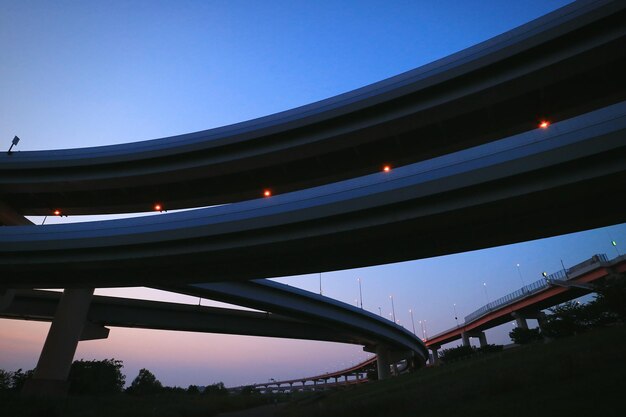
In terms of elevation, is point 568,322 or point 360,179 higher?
point 360,179

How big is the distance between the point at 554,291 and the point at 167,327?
5435 centimetres

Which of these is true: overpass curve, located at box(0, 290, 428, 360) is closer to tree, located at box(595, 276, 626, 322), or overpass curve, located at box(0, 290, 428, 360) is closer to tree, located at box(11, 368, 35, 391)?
tree, located at box(11, 368, 35, 391)

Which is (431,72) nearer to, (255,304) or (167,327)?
(255,304)

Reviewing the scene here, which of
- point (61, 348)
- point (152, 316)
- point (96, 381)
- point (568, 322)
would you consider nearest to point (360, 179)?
point (61, 348)

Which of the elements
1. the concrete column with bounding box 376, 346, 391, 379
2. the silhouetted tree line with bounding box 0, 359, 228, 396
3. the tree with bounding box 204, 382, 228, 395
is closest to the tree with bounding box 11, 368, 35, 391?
the silhouetted tree line with bounding box 0, 359, 228, 396

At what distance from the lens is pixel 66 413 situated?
52.2 ft

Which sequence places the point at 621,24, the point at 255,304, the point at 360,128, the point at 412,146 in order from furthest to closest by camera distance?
the point at 255,304 → the point at 412,146 → the point at 360,128 → the point at 621,24

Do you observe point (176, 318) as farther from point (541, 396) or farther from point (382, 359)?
point (541, 396)

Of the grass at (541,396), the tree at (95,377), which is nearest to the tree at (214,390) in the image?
the tree at (95,377)

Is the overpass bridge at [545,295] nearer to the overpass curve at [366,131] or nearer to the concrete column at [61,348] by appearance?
the overpass curve at [366,131]

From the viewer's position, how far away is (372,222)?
575 inches

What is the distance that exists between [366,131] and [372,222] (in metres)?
10.3

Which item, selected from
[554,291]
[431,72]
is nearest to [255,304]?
[431,72]

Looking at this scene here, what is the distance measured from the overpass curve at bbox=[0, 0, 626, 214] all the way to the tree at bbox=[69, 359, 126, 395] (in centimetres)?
2314
